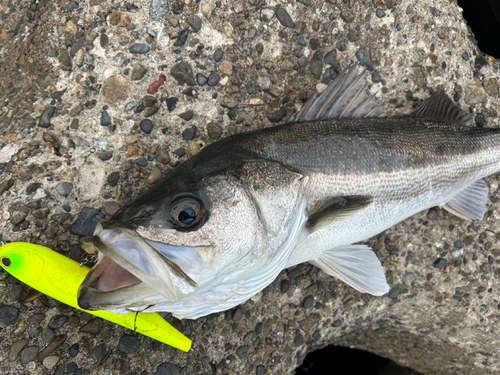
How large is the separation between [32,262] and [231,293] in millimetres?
889

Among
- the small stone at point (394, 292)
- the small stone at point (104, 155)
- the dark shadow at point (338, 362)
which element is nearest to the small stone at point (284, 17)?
the small stone at point (104, 155)

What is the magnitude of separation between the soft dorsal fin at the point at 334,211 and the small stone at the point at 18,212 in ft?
4.68

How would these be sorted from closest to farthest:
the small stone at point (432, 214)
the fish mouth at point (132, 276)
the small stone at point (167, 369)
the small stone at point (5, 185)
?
the fish mouth at point (132, 276) < the small stone at point (5, 185) < the small stone at point (167, 369) < the small stone at point (432, 214)

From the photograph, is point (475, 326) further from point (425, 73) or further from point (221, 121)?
point (221, 121)

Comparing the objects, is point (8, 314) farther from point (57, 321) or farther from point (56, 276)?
point (56, 276)

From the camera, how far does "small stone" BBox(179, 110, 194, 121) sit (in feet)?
7.01

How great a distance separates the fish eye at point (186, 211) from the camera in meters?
1.42

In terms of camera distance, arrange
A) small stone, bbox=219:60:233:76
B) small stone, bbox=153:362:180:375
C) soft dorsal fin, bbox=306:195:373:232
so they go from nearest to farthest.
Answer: soft dorsal fin, bbox=306:195:373:232 < small stone, bbox=153:362:180:375 < small stone, bbox=219:60:233:76

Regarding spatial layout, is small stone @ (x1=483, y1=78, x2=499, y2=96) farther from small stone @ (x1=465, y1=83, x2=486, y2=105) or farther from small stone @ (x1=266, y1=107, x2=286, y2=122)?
small stone @ (x1=266, y1=107, x2=286, y2=122)

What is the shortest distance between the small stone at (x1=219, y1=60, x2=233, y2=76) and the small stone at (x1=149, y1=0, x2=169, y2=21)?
1.39 ft

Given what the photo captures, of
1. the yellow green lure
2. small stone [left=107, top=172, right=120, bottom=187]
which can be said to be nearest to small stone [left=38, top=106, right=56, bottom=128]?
small stone [left=107, top=172, right=120, bottom=187]

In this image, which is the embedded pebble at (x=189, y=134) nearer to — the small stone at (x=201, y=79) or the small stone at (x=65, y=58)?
the small stone at (x=201, y=79)

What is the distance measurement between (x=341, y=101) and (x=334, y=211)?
658 mm

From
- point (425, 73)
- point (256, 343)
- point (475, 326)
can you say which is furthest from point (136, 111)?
point (475, 326)
